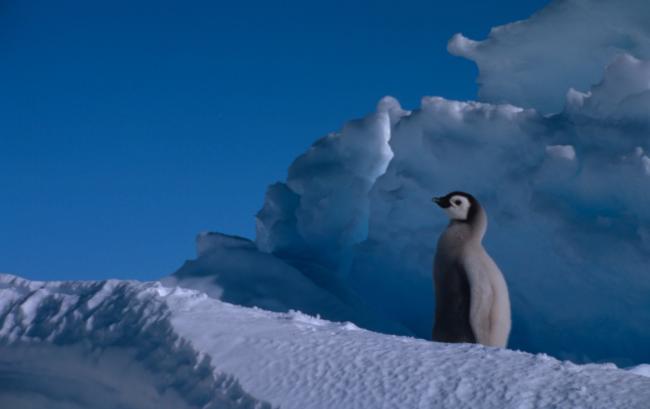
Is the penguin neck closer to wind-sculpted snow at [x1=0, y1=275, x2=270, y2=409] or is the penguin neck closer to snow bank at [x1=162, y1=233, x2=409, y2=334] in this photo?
wind-sculpted snow at [x1=0, y1=275, x2=270, y2=409]

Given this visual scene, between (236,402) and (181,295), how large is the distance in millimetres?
756

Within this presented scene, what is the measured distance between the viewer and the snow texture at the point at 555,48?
685 cm

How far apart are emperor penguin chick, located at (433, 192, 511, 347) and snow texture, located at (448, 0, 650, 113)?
3.65m

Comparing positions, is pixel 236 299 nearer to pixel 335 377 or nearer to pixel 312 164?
pixel 312 164

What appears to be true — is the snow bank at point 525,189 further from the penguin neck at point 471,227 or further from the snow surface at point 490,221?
the penguin neck at point 471,227

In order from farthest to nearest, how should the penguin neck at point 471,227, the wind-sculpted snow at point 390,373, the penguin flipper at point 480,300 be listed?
the penguin neck at point 471,227 → the penguin flipper at point 480,300 → the wind-sculpted snow at point 390,373

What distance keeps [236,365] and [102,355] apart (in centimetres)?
58

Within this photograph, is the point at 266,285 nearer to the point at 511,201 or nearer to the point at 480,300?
the point at 511,201

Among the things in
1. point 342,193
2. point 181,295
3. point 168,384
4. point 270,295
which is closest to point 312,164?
point 342,193

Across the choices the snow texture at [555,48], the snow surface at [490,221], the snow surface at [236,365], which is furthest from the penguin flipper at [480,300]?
the snow texture at [555,48]

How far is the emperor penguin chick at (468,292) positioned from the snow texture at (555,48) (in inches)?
144

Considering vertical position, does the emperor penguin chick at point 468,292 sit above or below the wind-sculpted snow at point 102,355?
above

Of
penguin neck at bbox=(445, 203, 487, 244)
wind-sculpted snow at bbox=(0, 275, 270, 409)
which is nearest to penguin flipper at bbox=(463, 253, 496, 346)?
penguin neck at bbox=(445, 203, 487, 244)

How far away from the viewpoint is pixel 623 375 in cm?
198
